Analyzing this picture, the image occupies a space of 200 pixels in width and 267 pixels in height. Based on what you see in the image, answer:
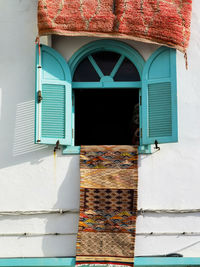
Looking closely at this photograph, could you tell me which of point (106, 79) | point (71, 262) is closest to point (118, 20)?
point (106, 79)

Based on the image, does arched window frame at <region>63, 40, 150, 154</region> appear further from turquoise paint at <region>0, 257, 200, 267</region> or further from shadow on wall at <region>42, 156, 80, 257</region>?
turquoise paint at <region>0, 257, 200, 267</region>

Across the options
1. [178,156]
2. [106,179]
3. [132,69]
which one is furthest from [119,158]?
[132,69]

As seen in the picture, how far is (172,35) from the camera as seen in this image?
6.83m

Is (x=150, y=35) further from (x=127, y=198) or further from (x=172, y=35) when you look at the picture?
(x=127, y=198)

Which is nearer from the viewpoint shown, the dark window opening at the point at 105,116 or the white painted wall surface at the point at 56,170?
the white painted wall surface at the point at 56,170

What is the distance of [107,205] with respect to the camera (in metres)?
6.68

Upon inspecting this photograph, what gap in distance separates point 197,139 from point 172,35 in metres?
1.40

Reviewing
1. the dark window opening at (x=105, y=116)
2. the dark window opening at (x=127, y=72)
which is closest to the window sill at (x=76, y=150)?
the dark window opening at (x=127, y=72)

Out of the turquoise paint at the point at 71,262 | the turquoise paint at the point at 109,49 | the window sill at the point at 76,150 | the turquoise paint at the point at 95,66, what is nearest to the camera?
the turquoise paint at the point at 71,262

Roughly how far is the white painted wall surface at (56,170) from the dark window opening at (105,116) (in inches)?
55.4

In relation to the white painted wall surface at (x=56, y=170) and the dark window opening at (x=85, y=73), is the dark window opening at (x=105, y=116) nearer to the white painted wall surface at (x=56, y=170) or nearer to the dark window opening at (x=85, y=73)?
the dark window opening at (x=85, y=73)

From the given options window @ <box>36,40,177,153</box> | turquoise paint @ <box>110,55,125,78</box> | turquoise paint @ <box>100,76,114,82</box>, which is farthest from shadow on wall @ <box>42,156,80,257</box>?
turquoise paint @ <box>110,55,125,78</box>

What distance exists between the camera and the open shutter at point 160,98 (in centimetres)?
672

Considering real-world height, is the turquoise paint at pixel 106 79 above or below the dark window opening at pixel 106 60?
below
